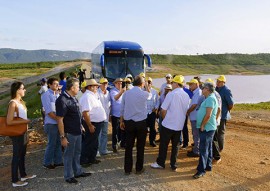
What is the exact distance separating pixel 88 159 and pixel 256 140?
286 inches

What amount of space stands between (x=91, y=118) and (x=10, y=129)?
→ 1.85 m

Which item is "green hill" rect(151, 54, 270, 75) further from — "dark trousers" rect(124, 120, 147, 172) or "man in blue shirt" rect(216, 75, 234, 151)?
"dark trousers" rect(124, 120, 147, 172)

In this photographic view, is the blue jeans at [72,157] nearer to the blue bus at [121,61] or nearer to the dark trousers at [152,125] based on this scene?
the dark trousers at [152,125]

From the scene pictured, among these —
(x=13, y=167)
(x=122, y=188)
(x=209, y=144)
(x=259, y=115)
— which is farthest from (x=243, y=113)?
(x=13, y=167)

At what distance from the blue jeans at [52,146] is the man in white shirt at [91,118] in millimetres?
705

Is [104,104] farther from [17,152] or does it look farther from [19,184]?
[19,184]

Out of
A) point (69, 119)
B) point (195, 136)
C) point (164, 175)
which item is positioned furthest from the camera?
point (195, 136)

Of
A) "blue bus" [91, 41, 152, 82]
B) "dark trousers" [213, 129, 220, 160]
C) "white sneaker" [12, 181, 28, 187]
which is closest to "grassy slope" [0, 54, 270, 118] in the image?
"blue bus" [91, 41, 152, 82]

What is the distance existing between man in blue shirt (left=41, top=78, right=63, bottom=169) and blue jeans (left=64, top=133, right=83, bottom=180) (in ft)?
3.19

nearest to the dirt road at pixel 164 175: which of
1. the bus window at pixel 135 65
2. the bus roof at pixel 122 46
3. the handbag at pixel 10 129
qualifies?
the handbag at pixel 10 129

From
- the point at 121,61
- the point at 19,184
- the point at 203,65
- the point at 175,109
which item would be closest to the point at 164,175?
the point at 175,109

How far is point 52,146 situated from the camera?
7242 millimetres

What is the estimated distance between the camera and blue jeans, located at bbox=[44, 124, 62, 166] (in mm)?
7109

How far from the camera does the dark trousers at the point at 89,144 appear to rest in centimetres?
718
